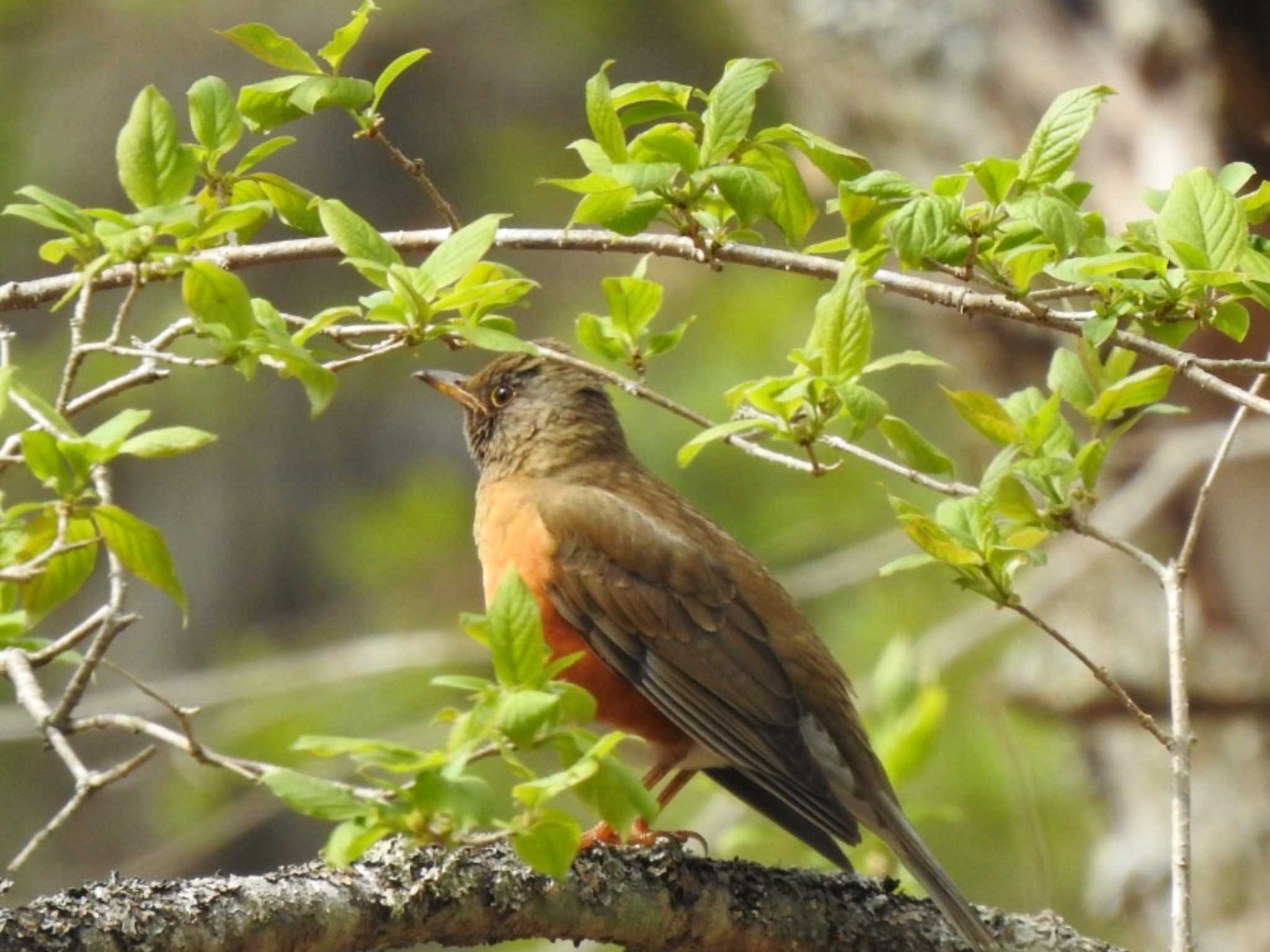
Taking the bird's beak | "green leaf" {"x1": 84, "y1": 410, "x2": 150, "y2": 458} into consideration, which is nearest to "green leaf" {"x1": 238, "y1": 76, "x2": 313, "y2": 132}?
"green leaf" {"x1": 84, "y1": 410, "x2": 150, "y2": 458}

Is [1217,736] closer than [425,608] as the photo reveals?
Yes

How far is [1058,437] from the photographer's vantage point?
264 centimetres

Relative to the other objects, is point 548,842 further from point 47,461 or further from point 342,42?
point 342,42

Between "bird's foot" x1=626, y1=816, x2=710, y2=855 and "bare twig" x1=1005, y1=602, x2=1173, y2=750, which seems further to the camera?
"bird's foot" x1=626, y1=816, x2=710, y2=855

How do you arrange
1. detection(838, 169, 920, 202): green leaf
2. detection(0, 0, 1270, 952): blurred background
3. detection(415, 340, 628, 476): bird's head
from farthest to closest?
detection(0, 0, 1270, 952): blurred background → detection(415, 340, 628, 476): bird's head → detection(838, 169, 920, 202): green leaf

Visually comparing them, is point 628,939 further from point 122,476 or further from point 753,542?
point 122,476

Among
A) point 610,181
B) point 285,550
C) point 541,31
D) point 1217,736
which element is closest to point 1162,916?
point 1217,736

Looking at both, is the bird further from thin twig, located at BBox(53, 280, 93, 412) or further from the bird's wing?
thin twig, located at BBox(53, 280, 93, 412)

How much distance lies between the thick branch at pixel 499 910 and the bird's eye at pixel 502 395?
6.58 ft

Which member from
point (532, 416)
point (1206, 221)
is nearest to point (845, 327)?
point (1206, 221)

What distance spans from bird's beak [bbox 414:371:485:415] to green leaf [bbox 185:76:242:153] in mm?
2354

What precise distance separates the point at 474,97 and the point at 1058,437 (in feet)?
31.3

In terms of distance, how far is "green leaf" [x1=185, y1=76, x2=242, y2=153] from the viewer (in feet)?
8.07

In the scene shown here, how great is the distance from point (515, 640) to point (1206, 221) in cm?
115
